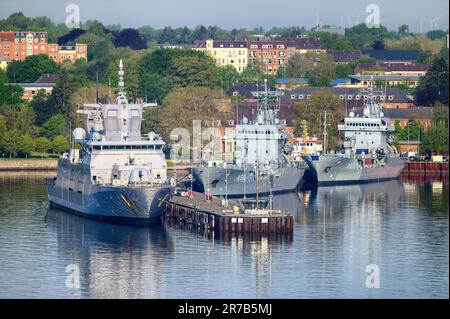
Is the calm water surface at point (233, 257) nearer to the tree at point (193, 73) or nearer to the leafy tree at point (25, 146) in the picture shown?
the leafy tree at point (25, 146)

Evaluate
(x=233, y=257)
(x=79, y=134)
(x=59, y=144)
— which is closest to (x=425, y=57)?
(x=59, y=144)

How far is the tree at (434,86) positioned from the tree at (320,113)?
43.1 feet

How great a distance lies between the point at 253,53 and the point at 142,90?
5042 centimetres

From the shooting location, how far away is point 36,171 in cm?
12531

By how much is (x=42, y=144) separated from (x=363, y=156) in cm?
2578

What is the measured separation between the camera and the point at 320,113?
436ft

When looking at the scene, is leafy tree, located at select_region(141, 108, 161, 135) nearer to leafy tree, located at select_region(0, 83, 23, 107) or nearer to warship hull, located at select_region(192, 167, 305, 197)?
leafy tree, located at select_region(0, 83, 23, 107)

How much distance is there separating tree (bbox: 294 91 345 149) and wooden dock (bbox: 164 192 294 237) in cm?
4169

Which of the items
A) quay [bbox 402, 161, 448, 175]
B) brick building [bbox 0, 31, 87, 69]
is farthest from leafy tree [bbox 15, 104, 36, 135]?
brick building [bbox 0, 31, 87, 69]

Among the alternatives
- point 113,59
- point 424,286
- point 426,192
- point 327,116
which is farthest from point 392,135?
point 424,286

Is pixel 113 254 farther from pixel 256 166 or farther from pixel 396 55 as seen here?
pixel 396 55

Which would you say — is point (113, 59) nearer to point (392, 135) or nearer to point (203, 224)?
point (392, 135)

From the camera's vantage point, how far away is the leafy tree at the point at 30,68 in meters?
170

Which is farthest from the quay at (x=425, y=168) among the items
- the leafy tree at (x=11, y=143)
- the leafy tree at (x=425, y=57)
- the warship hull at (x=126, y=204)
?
the leafy tree at (x=425, y=57)
